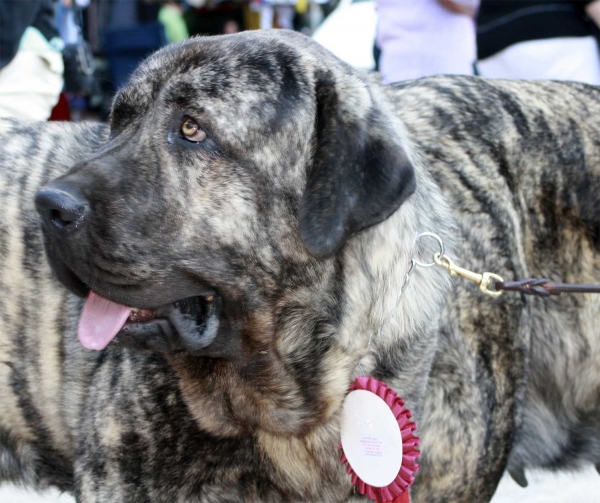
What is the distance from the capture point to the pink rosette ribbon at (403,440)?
8.49ft

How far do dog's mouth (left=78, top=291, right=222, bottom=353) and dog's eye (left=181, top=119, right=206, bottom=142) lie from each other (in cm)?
44

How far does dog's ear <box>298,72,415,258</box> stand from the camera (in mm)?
2367

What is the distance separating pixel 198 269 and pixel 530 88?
6.07ft

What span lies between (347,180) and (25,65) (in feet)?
7.89

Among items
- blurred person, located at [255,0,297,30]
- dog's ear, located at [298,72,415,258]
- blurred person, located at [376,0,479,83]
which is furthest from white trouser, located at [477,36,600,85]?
blurred person, located at [255,0,297,30]

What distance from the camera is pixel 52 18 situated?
4.67 meters

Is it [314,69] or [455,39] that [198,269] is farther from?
[455,39]

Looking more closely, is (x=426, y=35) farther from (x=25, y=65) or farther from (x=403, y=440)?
(x=403, y=440)

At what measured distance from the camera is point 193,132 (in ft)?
7.91

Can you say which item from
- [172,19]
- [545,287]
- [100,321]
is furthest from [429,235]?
[172,19]

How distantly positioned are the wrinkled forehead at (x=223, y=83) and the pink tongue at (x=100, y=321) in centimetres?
54

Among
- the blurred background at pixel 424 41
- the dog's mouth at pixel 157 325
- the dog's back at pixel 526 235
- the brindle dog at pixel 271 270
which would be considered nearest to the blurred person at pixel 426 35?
the blurred background at pixel 424 41

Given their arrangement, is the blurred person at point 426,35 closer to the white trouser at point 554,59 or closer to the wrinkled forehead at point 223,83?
the white trouser at point 554,59

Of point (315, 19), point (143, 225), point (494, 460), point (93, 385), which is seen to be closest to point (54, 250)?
point (143, 225)
